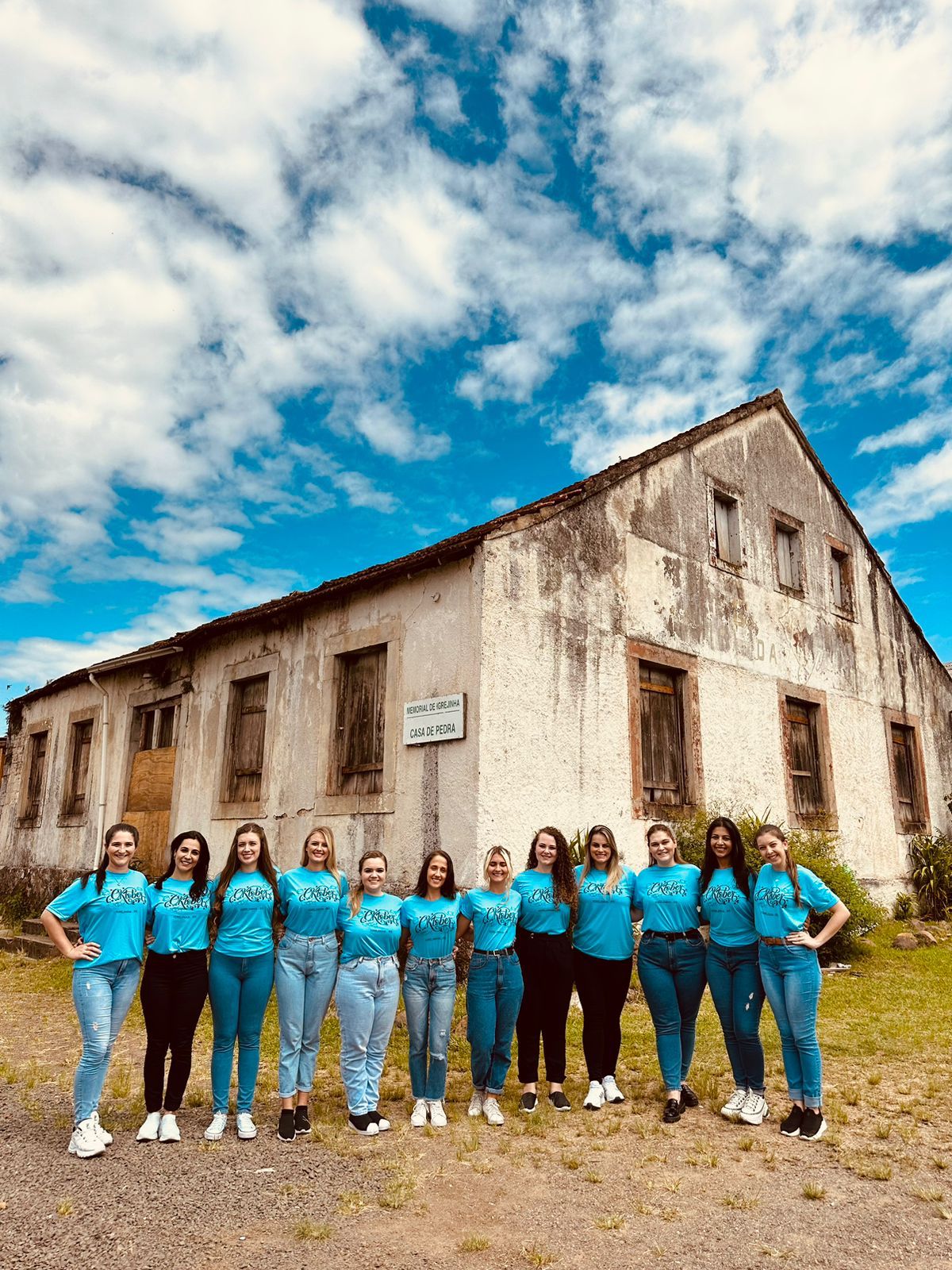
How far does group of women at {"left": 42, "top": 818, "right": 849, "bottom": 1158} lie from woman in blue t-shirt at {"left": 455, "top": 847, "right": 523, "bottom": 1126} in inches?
0.4

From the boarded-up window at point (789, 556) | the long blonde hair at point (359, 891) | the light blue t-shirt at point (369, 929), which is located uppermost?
the boarded-up window at point (789, 556)

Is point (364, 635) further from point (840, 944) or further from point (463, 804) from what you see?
point (840, 944)

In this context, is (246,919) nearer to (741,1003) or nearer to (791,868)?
(741,1003)

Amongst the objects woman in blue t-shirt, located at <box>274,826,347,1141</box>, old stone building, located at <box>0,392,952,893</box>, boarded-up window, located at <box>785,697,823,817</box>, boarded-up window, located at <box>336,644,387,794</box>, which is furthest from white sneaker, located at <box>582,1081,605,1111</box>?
boarded-up window, located at <box>785,697,823,817</box>

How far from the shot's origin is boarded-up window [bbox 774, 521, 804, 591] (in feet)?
44.1

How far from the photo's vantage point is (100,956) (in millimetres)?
4719

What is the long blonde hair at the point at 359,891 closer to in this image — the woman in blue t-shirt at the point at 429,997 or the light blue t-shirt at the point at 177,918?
the woman in blue t-shirt at the point at 429,997

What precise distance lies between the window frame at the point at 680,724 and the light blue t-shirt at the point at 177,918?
19.1 ft

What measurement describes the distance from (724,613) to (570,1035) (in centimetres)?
630

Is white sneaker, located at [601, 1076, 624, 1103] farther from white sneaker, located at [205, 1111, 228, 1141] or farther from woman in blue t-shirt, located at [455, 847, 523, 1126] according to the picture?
white sneaker, located at [205, 1111, 228, 1141]

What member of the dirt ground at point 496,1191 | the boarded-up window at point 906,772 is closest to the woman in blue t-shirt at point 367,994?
the dirt ground at point 496,1191

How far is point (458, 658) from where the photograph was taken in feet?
29.0

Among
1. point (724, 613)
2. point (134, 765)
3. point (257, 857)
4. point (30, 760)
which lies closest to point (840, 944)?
point (724, 613)

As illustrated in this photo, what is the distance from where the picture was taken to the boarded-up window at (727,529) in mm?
12367
